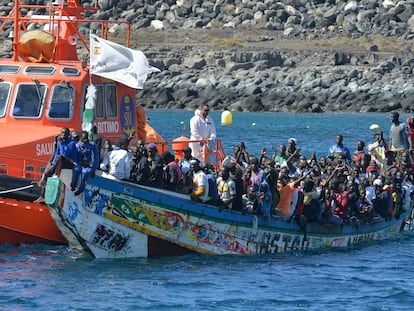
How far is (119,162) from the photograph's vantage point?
20.8 meters

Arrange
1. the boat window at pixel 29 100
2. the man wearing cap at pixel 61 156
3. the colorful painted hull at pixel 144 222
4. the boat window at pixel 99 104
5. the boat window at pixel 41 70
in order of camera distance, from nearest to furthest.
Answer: the man wearing cap at pixel 61 156
the colorful painted hull at pixel 144 222
the boat window at pixel 29 100
the boat window at pixel 41 70
the boat window at pixel 99 104

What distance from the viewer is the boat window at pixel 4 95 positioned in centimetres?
2311

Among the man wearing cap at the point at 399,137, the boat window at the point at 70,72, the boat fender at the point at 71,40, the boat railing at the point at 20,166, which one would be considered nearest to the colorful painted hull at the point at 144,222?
the boat railing at the point at 20,166

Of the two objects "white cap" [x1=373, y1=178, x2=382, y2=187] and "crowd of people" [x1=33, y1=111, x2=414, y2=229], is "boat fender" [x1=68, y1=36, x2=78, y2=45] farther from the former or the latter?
"white cap" [x1=373, y1=178, x2=382, y2=187]

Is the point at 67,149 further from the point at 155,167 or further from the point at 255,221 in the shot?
the point at 255,221

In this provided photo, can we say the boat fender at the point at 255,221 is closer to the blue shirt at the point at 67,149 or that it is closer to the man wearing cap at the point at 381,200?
the blue shirt at the point at 67,149

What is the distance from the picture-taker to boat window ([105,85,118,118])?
78.9ft

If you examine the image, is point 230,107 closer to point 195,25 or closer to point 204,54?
point 204,54

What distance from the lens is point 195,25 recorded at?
110m

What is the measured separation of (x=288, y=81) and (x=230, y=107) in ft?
20.0

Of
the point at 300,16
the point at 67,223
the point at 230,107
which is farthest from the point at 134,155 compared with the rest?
the point at 300,16

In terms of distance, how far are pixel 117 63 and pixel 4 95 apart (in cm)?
221

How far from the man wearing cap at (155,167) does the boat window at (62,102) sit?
241 cm

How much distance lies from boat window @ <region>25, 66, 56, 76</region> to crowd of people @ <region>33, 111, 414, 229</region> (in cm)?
192
